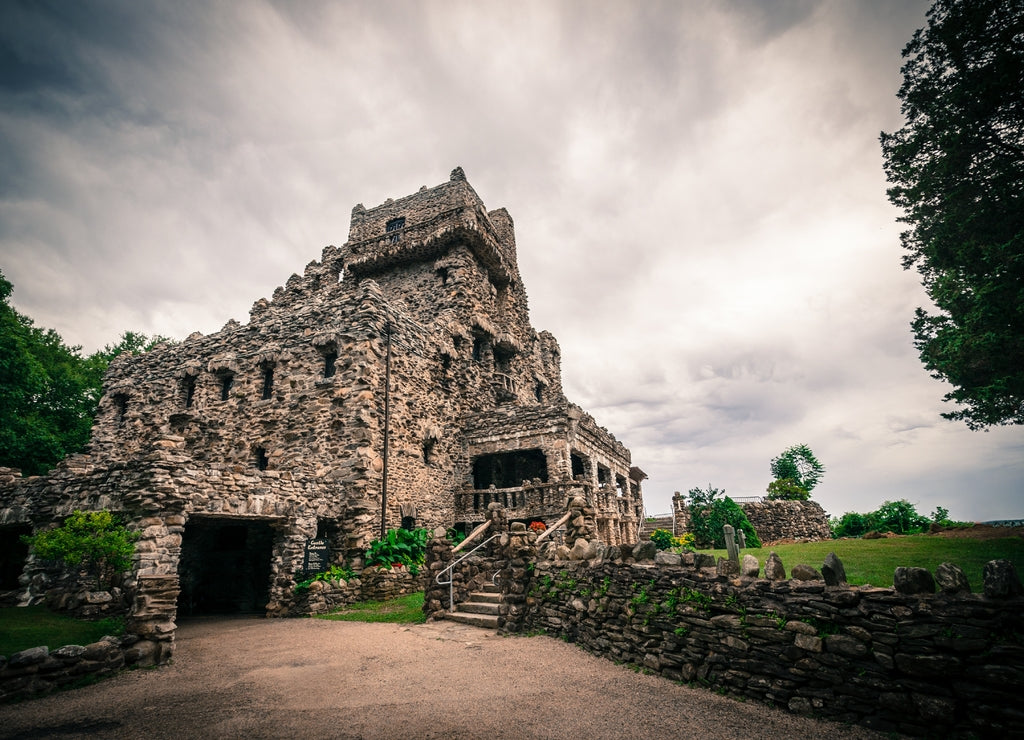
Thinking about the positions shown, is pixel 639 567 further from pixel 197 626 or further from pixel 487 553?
pixel 197 626

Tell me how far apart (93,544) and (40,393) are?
83.3 ft

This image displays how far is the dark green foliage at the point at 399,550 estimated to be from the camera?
13664 millimetres

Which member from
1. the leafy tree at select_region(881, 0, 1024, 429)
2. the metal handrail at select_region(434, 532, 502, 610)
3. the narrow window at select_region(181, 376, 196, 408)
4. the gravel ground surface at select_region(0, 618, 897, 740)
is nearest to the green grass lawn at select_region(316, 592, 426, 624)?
the metal handrail at select_region(434, 532, 502, 610)

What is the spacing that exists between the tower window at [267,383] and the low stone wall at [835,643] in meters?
15.3

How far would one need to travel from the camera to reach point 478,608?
10469mm

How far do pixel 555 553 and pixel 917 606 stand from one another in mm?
6729

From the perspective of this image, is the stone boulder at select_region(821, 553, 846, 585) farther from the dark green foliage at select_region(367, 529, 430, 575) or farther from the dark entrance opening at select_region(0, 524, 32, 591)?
the dark entrance opening at select_region(0, 524, 32, 591)

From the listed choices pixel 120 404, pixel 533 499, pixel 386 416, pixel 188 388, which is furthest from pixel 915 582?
pixel 120 404

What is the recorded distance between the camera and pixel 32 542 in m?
8.52

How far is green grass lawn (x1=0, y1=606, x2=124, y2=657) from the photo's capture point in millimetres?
6590

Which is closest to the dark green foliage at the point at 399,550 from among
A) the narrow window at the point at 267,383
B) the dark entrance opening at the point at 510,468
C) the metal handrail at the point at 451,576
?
the metal handrail at the point at 451,576

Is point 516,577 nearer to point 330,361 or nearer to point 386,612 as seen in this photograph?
point 386,612

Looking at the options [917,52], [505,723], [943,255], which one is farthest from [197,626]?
[917,52]

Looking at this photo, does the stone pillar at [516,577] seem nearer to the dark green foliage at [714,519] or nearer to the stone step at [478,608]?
the stone step at [478,608]
